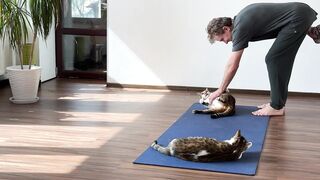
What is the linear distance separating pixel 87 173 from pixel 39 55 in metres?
3.18

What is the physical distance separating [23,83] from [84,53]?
1.72m

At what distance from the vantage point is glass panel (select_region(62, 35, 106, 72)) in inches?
236

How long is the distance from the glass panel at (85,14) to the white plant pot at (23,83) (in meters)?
1.56

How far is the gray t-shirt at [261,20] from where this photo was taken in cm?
361

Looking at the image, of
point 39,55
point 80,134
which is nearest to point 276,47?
point 80,134

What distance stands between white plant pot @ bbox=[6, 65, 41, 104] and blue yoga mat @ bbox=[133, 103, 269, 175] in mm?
1560

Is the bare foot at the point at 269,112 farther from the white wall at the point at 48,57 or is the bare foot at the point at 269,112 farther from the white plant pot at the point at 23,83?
the white wall at the point at 48,57

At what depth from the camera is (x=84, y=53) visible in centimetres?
607

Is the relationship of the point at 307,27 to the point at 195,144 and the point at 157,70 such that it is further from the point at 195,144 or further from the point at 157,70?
the point at 157,70

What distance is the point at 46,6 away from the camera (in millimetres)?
4395

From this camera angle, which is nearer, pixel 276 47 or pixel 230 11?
pixel 276 47

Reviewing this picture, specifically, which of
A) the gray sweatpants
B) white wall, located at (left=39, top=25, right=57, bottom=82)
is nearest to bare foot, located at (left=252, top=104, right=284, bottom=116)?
the gray sweatpants

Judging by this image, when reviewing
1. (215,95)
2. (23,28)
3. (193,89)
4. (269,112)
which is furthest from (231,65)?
(23,28)

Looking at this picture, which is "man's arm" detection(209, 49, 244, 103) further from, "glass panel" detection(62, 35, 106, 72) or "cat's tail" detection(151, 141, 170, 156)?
"glass panel" detection(62, 35, 106, 72)
